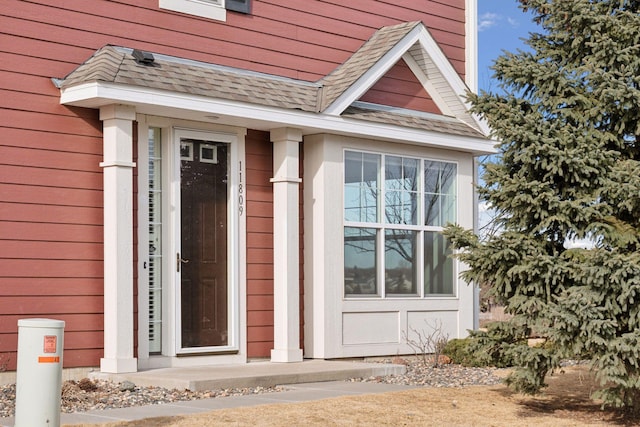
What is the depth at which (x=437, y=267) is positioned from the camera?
42.9ft

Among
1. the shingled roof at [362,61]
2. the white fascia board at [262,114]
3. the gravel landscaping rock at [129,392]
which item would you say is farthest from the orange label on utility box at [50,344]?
the shingled roof at [362,61]

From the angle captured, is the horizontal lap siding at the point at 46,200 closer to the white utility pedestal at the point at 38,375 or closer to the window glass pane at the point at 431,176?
the white utility pedestal at the point at 38,375

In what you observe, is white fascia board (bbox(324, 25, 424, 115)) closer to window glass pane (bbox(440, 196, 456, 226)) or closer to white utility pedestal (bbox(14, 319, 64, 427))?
window glass pane (bbox(440, 196, 456, 226))

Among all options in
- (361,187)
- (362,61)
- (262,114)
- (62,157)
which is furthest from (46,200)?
(362,61)

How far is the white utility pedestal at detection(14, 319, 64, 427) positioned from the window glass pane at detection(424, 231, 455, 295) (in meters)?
7.32

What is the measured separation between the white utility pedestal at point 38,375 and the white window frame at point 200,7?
547cm

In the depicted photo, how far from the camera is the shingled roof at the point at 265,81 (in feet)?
32.3

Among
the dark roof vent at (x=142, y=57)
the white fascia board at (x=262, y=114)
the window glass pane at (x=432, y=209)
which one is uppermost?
the dark roof vent at (x=142, y=57)

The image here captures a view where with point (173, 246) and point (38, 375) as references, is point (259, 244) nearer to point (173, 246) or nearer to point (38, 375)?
point (173, 246)

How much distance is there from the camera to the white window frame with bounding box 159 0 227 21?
1088cm

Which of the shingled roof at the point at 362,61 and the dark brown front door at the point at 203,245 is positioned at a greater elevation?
the shingled roof at the point at 362,61

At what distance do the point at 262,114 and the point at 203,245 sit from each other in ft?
5.36

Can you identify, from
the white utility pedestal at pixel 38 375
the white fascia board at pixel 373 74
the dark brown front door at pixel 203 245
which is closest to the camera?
the white utility pedestal at pixel 38 375

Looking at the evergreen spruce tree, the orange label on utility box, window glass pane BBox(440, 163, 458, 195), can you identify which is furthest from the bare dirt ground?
window glass pane BBox(440, 163, 458, 195)
